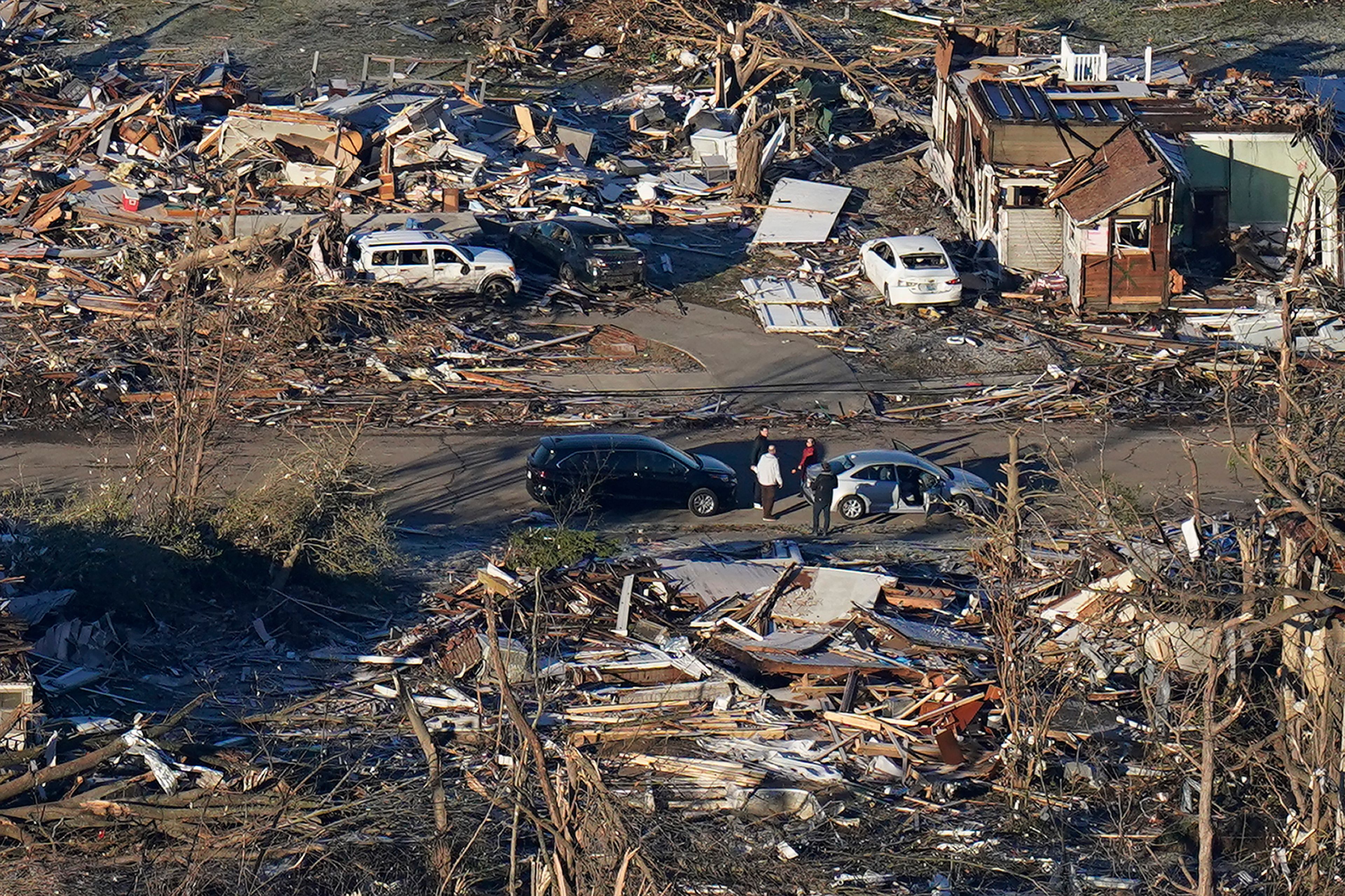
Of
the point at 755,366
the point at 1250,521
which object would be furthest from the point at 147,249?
the point at 1250,521

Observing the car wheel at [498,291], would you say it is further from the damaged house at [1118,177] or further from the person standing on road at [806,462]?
the damaged house at [1118,177]

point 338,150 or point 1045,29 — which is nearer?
point 338,150

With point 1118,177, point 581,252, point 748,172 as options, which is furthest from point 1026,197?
point 581,252

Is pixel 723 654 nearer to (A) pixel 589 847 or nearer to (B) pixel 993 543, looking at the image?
(B) pixel 993 543

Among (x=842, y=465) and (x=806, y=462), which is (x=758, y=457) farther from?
(x=842, y=465)

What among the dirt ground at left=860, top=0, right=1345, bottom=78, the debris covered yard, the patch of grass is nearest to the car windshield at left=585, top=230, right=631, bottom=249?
the debris covered yard

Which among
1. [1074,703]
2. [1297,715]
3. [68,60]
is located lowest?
[1074,703]

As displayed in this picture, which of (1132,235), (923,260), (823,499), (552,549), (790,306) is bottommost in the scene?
(823,499)
